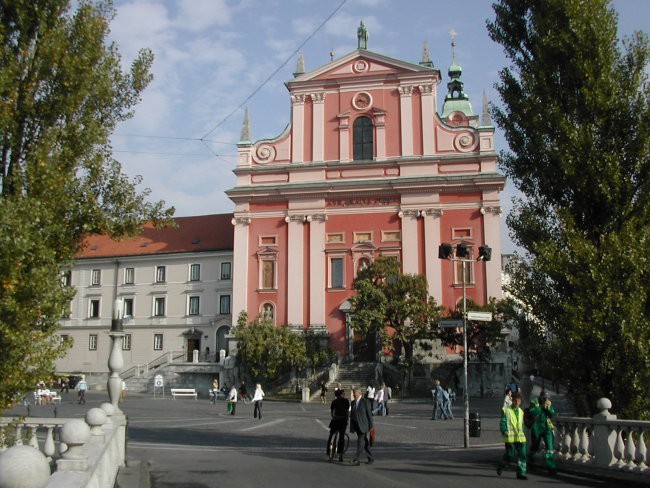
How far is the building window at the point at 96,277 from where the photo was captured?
192ft

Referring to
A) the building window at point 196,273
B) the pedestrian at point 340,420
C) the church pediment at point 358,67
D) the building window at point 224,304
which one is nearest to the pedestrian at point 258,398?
the pedestrian at point 340,420

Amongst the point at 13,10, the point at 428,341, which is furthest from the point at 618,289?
the point at 428,341

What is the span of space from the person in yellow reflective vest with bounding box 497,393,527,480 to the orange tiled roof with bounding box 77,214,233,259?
43903 millimetres

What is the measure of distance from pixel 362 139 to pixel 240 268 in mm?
12337

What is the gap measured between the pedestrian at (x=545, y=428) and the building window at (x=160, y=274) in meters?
45.8

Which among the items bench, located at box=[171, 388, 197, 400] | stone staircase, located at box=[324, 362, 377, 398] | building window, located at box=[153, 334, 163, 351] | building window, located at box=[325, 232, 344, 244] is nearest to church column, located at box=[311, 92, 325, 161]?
building window, located at box=[325, 232, 344, 244]

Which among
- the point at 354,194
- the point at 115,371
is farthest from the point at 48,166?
the point at 354,194

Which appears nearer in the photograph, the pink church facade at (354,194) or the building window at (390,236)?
the pink church facade at (354,194)

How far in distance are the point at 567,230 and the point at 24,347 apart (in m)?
10.3

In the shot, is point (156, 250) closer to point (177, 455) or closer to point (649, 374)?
point (177, 455)

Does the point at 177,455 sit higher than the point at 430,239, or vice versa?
the point at 430,239

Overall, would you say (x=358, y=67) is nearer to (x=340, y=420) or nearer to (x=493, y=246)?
(x=493, y=246)

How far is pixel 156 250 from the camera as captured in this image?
57.2 m

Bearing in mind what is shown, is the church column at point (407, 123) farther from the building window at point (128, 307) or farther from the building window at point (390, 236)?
the building window at point (128, 307)
